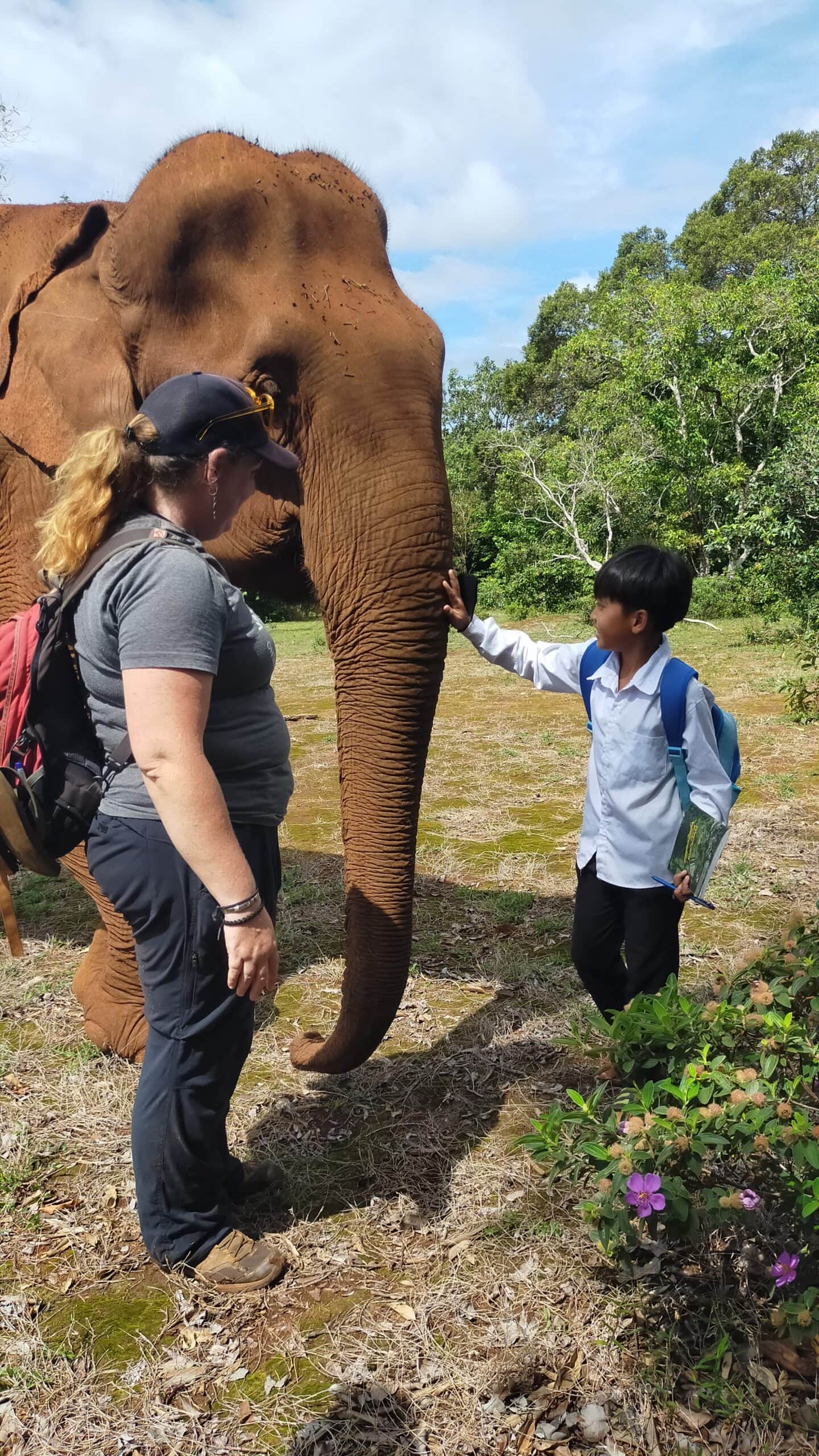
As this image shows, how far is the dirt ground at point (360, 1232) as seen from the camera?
2.06 meters

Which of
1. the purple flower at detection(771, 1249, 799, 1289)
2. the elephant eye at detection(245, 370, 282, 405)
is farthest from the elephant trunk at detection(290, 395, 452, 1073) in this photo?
the purple flower at detection(771, 1249, 799, 1289)

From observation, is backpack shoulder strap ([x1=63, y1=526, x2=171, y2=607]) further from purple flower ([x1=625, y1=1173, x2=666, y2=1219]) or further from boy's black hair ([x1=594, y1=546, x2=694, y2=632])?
purple flower ([x1=625, y1=1173, x2=666, y2=1219])

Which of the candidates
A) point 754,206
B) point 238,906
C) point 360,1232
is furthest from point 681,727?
point 754,206

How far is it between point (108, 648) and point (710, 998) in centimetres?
283

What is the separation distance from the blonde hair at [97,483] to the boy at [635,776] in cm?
112

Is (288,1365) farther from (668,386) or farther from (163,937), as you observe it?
(668,386)

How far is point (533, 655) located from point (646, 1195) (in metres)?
1.88

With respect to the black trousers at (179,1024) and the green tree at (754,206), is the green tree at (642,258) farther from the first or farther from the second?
the black trousers at (179,1024)

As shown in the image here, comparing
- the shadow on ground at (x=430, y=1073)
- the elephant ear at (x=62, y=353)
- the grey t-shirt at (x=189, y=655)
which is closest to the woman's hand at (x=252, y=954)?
the grey t-shirt at (x=189, y=655)

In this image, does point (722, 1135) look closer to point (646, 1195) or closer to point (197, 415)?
point (646, 1195)

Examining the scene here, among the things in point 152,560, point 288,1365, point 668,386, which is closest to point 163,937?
point 152,560

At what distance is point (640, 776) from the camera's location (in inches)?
114

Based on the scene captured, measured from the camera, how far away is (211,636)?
1.93 meters

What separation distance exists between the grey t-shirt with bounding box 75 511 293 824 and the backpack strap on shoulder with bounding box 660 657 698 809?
3.80ft
